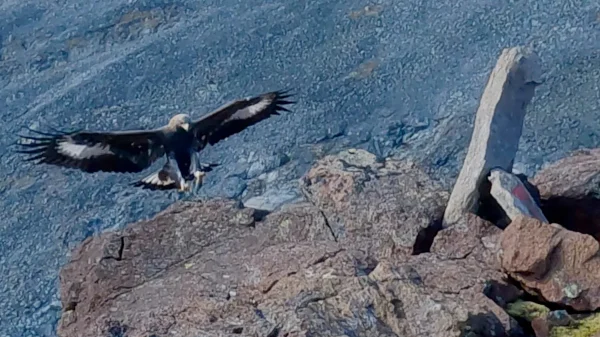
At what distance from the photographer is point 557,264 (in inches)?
216

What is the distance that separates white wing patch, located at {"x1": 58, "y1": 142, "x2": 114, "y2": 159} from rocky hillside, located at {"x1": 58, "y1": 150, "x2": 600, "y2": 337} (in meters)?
1.73

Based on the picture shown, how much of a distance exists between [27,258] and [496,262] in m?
9.32

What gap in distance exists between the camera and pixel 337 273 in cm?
551

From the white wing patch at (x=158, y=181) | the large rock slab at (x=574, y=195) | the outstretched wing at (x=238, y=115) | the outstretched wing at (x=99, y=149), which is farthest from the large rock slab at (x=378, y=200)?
the white wing patch at (x=158, y=181)

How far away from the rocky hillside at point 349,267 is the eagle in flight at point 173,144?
1923mm

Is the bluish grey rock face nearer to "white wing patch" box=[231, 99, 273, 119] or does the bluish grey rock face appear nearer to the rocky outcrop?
"white wing patch" box=[231, 99, 273, 119]

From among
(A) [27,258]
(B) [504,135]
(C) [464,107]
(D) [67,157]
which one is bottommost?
(A) [27,258]

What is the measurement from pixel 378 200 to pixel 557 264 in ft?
5.30

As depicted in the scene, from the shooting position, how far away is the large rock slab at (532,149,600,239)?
6.80m

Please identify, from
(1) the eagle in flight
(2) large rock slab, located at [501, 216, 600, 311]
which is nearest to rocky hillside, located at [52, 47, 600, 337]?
(2) large rock slab, located at [501, 216, 600, 311]

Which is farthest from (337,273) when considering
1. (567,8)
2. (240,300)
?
(567,8)

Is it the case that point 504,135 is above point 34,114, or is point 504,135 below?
above

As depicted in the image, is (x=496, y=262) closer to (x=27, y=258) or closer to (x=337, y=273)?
(x=337, y=273)

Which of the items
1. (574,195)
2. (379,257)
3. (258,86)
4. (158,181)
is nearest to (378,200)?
(379,257)
